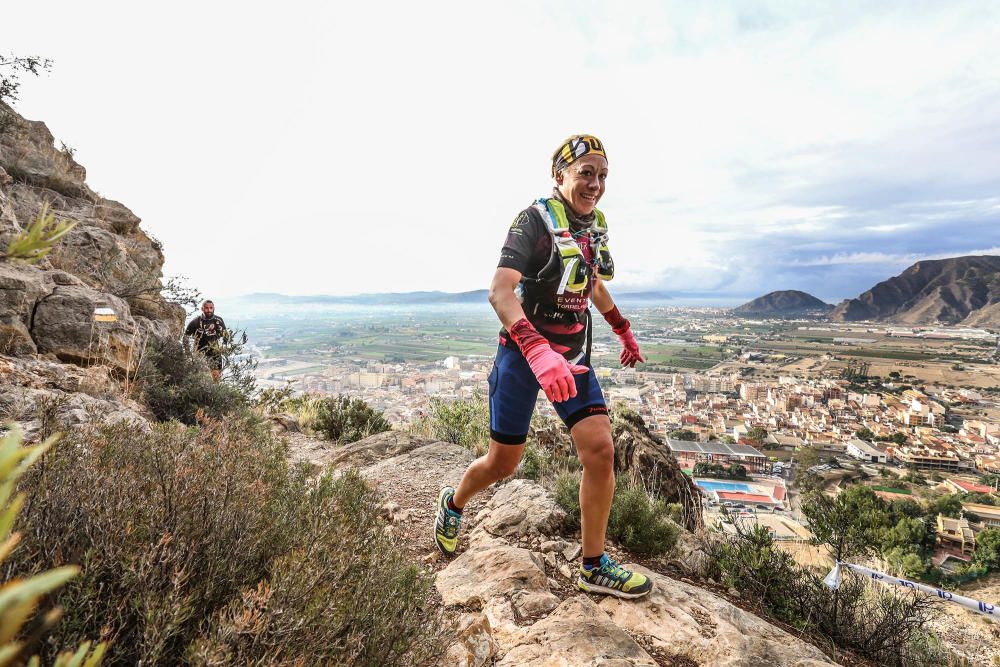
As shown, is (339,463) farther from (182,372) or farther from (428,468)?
(182,372)

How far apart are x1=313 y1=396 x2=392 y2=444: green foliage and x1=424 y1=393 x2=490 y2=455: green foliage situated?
811 millimetres

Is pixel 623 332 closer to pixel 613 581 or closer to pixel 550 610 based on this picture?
pixel 613 581

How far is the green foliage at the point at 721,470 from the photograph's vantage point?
14172 mm

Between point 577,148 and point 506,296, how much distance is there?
3.33 ft

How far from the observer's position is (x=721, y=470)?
47.6ft

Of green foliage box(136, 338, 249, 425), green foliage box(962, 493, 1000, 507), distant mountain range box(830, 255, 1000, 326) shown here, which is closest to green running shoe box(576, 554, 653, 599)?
green foliage box(136, 338, 249, 425)

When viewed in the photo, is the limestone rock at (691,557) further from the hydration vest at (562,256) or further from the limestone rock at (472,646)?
the hydration vest at (562,256)

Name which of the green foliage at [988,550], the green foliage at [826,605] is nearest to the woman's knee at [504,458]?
the green foliage at [826,605]

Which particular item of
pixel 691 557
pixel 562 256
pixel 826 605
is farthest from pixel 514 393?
pixel 826 605

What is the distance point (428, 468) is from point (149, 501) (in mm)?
3506

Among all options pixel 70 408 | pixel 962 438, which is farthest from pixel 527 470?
pixel 962 438

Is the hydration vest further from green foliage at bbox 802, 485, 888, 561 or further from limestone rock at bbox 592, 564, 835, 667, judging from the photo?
green foliage at bbox 802, 485, 888, 561

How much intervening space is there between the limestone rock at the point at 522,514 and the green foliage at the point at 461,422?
204 cm

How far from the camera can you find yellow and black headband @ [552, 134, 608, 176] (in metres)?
2.57
